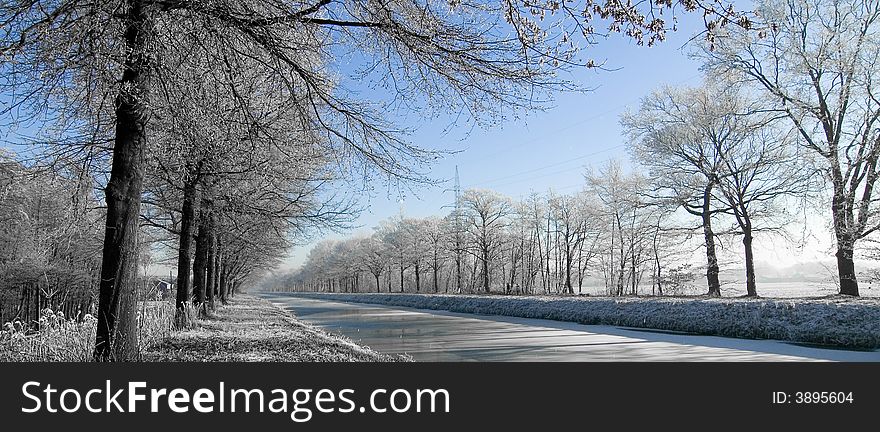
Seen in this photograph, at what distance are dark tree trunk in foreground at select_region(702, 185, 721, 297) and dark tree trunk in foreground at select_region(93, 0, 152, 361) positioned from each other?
72.9 ft

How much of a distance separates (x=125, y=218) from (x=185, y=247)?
7087 mm

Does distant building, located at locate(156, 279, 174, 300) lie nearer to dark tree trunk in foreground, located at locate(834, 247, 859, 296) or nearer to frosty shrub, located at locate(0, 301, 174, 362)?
frosty shrub, located at locate(0, 301, 174, 362)

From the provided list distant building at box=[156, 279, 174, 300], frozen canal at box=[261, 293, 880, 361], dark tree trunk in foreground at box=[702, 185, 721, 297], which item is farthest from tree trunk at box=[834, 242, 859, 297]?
distant building at box=[156, 279, 174, 300]

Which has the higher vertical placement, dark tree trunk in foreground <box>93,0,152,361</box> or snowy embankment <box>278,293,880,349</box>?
dark tree trunk in foreground <box>93,0,152,361</box>

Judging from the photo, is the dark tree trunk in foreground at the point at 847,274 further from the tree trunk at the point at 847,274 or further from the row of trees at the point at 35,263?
the row of trees at the point at 35,263

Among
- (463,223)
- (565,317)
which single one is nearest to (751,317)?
(565,317)

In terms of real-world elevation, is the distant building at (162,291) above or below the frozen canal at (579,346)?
above

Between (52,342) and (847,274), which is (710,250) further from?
(52,342)

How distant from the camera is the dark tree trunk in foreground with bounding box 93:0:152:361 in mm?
5656

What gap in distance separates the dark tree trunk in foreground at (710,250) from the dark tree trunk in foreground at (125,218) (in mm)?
22229

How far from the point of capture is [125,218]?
5.90 m

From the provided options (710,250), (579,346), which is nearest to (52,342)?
(579,346)

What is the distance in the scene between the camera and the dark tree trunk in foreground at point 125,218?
5.66 meters

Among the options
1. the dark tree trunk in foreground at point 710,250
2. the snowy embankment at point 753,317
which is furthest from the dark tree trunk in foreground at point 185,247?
the dark tree trunk in foreground at point 710,250
